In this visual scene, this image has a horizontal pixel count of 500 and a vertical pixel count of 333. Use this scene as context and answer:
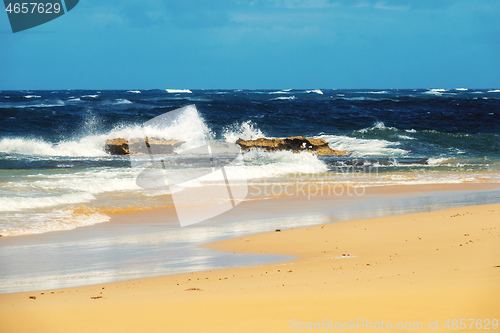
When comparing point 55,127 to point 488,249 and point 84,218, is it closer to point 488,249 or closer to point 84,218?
point 84,218

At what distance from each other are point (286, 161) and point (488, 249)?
39.6 feet

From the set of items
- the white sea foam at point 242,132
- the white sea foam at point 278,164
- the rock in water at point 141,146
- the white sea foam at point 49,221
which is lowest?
the white sea foam at point 242,132

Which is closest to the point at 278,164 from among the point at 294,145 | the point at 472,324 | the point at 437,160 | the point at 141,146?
the point at 294,145

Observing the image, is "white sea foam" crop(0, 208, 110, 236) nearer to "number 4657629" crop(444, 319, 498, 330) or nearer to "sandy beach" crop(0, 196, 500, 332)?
"sandy beach" crop(0, 196, 500, 332)

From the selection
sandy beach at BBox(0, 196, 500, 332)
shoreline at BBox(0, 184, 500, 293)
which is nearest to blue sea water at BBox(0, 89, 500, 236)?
shoreline at BBox(0, 184, 500, 293)

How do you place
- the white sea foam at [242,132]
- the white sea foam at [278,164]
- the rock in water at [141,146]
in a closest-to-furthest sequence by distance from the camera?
the white sea foam at [278,164], the rock in water at [141,146], the white sea foam at [242,132]

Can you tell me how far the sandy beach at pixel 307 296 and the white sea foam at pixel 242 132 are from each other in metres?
20.0

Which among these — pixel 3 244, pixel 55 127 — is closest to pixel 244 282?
pixel 3 244

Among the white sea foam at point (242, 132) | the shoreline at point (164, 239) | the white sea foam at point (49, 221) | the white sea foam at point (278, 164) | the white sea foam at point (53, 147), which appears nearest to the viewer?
the shoreline at point (164, 239)

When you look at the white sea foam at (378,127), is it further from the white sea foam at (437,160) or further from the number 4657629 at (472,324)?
the number 4657629 at (472,324)

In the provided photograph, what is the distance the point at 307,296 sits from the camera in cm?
392

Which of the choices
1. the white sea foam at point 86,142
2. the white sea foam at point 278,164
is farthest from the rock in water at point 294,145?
the white sea foam at point 86,142

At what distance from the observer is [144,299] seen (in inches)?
162

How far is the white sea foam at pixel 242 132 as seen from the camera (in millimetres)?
26375
